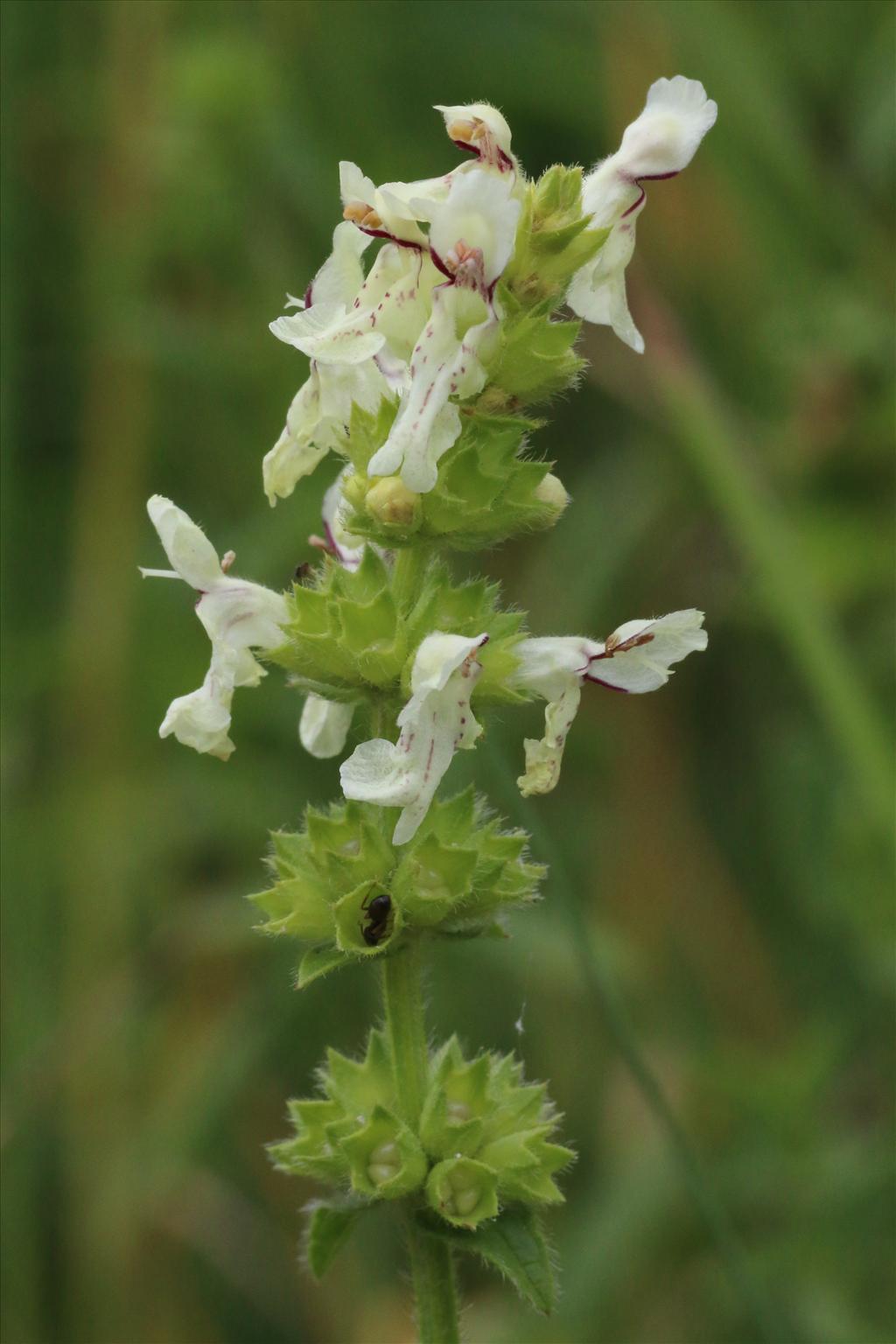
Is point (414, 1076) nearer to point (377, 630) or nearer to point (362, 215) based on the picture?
point (377, 630)

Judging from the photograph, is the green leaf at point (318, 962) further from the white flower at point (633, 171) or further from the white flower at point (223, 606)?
the white flower at point (633, 171)

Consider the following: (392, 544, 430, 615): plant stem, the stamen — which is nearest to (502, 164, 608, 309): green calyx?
the stamen

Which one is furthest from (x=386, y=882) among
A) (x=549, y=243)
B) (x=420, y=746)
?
(x=549, y=243)

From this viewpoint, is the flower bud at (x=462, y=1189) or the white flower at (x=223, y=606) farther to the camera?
the white flower at (x=223, y=606)

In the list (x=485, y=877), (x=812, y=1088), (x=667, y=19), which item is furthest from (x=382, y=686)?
(x=667, y=19)

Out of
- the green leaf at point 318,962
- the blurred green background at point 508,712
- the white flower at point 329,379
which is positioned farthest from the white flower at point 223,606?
the blurred green background at point 508,712
